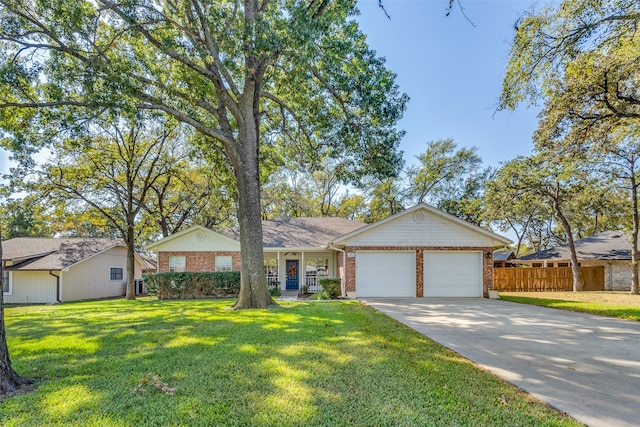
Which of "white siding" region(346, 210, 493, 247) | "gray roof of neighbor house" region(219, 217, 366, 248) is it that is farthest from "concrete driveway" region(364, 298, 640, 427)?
"gray roof of neighbor house" region(219, 217, 366, 248)

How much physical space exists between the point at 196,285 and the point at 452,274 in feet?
39.0

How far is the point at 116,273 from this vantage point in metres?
22.0

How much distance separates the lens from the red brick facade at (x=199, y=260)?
17281 millimetres

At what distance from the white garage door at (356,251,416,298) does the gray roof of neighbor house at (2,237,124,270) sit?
16147mm

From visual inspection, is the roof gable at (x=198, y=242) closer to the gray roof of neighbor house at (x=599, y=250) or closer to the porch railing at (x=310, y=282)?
the porch railing at (x=310, y=282)

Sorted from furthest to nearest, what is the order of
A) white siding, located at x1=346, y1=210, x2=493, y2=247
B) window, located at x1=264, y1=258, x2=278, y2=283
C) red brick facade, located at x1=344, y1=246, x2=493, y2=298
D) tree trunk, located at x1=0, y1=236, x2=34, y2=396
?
window, located at x1=264, y1=258, x2=278, y2=283
white siding, located at x1=346, y1=210, x2=493, y2=247
red brick facade, located at x1=344, y1=246, x2=493, y2=298
tree trunk, located at x1=0, y1=236, x2=34, y2=396

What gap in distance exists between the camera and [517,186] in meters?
20.1

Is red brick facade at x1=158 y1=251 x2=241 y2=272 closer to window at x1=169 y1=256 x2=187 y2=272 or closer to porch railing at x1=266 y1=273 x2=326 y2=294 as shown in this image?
window at x1=169 y1=256 x2=187 y2=272

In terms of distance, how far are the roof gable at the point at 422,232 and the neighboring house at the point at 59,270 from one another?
15.5 m

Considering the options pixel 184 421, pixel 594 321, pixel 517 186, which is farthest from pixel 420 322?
pixel 517 186

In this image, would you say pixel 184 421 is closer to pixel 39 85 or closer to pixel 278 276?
pixel 39 85

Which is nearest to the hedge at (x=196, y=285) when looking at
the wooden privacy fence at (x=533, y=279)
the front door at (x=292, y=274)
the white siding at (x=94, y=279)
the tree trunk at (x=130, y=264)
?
the tree trunk at (x=130, y=264)

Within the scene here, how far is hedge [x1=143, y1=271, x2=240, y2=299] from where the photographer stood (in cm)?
1572

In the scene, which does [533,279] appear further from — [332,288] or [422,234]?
[332,288]
